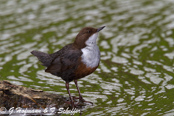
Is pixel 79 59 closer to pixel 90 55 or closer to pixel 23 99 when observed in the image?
pixel 90 55

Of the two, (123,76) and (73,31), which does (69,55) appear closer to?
(123,76)

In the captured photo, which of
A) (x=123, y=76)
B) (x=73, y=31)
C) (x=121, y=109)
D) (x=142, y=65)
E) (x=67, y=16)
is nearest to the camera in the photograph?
(x=121, y=109)

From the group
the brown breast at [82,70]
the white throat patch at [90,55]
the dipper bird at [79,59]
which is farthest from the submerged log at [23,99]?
the white throat patch at [90,55]

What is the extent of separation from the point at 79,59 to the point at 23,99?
4.75 feet

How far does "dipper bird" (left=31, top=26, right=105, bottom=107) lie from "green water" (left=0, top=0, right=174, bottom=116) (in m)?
0.84

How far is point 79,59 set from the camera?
813 cm

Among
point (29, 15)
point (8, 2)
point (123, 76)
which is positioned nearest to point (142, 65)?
point (123, 76)

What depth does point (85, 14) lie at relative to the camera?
1587 cm

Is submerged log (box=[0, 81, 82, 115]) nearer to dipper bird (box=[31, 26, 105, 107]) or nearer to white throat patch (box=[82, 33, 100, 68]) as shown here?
dipper bird (box=[31, 26, 105, 107])

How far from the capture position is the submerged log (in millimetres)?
7883

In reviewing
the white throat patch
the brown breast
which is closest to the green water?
the brown breast

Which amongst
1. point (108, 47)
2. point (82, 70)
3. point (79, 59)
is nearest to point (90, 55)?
point (79, 59)

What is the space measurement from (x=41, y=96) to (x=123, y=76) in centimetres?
301

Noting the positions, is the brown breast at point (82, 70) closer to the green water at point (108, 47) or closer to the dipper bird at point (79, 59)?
the dipper bird at point (79, 59)
